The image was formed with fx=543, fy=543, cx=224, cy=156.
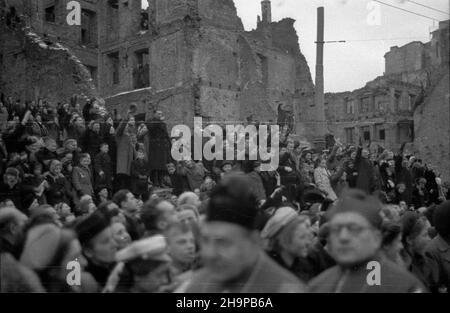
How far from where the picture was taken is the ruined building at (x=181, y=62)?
21.3 meters

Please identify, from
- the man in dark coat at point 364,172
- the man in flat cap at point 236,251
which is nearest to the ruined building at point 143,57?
the man in dark coat at point 364,172

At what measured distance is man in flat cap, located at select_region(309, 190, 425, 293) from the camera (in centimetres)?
340

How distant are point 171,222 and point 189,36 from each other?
17671 mm

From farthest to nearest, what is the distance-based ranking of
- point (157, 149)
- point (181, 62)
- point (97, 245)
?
point (181, 62), point (157, 149), point (97, 245)

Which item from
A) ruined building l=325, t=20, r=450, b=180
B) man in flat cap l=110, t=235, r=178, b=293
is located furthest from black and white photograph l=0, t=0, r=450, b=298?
ruined building l=325, t=20, r=450, b=180

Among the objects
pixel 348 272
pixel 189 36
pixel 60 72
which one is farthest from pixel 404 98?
pixel 348 272

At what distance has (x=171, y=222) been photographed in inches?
171

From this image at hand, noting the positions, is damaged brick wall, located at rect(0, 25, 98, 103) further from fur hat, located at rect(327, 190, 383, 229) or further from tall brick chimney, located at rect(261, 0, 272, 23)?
tall brick chimney, located at rect(261, 0, 272, 23)

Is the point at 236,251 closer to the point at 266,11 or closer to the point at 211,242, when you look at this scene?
the point at 211,242

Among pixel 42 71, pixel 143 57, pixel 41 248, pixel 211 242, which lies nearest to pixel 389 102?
pixel 143 57

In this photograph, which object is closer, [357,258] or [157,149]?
[357,258]

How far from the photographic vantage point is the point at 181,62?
21297 millimetres

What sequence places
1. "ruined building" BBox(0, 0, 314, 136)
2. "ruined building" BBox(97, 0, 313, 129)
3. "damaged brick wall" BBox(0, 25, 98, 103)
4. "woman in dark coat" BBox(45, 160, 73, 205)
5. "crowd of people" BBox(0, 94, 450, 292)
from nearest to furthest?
"crowd of people" BBox(0, 94, 450, 292) → "woman in dark coat" BBox(45, 160, 73, 205) → "damaged brick wall" BBox(0, 25, 98, 103) → "ruined building" BBox(0, 0, 314, 136) → "ruined building" BBox(97, 0, 313, 129)

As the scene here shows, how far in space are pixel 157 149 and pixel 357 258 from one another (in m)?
7.34
